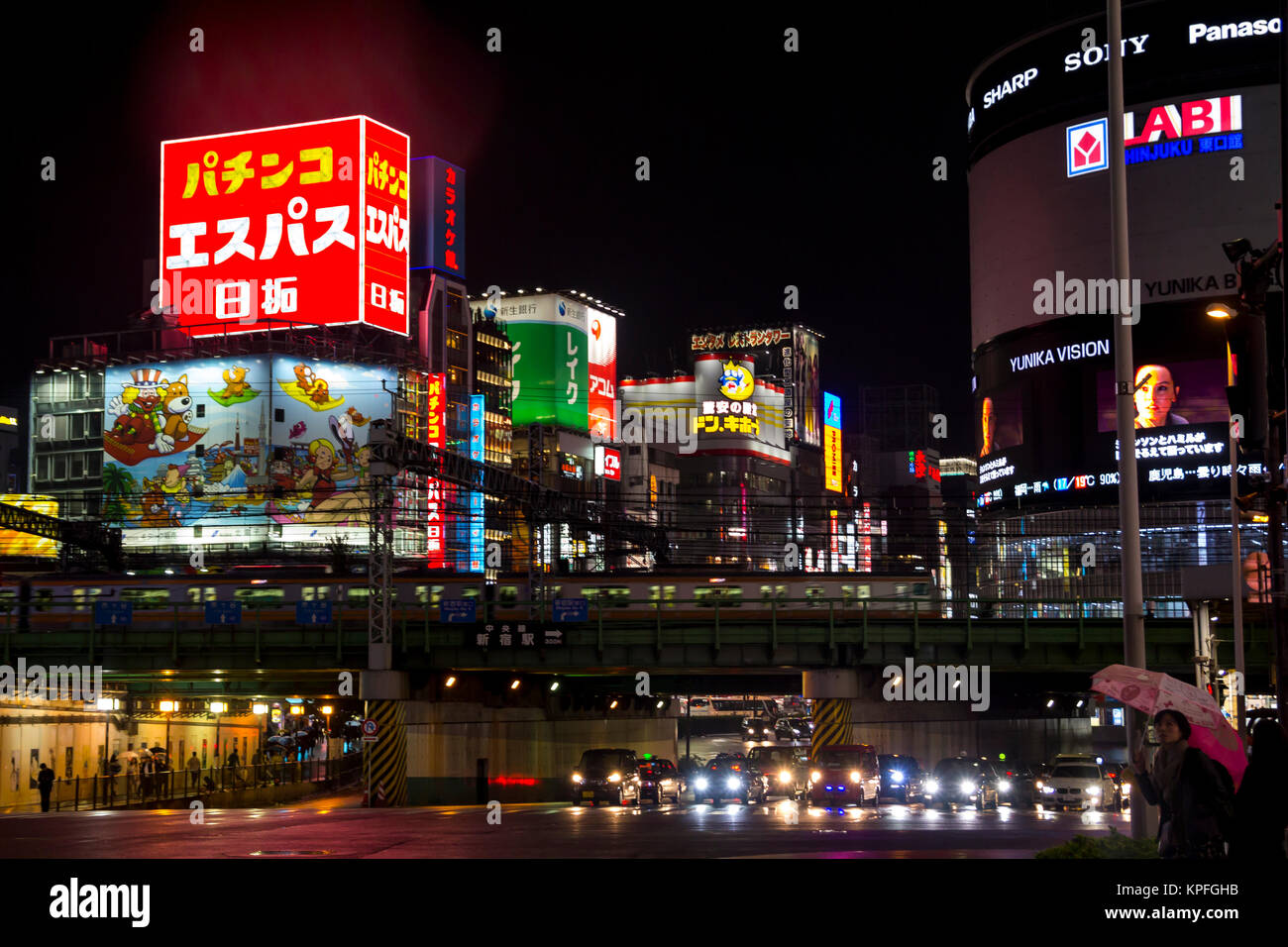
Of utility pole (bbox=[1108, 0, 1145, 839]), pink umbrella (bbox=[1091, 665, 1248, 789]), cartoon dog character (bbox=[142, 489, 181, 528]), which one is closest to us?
pink umbrella (bbox=[1091, 665, 1248, 789])

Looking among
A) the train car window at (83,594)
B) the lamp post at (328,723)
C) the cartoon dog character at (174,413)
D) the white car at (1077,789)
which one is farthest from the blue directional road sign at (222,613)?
the cartoon dog character at (174,413)

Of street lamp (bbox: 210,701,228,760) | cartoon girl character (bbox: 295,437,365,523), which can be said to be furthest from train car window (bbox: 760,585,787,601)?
cartoon girl character (bbox: 295,437,365,523)

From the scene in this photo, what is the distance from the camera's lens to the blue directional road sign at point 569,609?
5438 centimetres

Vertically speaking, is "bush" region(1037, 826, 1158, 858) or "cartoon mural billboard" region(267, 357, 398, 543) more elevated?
"cartoon mural billboard" region(267, 357, 398, 543)

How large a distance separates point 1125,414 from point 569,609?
119ft

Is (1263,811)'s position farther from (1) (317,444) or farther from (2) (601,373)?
(2) (601,373)

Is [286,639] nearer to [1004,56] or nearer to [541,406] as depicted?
[1004,56]

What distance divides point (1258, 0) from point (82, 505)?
7872 cm

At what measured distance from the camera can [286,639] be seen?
53.5 metres

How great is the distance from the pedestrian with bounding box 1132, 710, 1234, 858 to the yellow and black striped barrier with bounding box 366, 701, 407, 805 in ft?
121

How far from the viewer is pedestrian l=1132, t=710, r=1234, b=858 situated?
12.6 meters

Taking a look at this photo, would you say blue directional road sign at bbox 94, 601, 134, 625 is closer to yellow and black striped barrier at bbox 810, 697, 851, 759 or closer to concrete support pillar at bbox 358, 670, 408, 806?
concrete support pillar at bbox 358, 670, 408, 806

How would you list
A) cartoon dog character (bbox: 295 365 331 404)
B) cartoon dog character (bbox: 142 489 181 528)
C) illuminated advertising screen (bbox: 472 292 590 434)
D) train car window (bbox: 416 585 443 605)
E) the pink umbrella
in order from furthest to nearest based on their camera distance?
1. illuminated advertising screen (bbox: 472 292 590 434)
2. cartoon dog character (bbox: 295 365 331 404)
3. cartoon dog character (bbox: 142 489 181 528)
4. train car window (bbox: 416 585 443 605)
5. the pink umbrella
